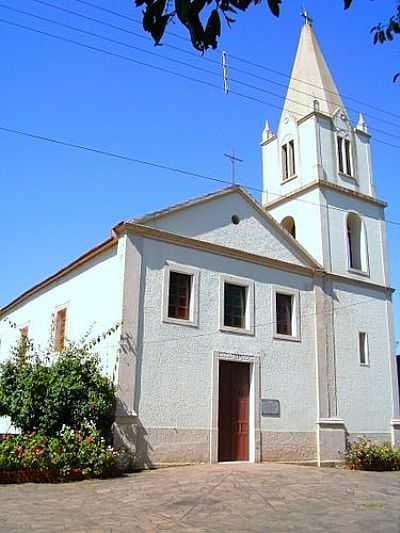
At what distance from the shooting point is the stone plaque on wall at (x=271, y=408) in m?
15.7

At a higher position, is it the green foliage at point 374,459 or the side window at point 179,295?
the side window at point 179,295

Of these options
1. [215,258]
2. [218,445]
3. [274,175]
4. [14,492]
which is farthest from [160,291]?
[274,175]

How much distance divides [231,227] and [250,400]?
5.02m

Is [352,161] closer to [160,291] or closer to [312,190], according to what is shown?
[312,190]

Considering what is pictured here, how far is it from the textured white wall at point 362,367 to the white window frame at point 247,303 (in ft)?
11.5

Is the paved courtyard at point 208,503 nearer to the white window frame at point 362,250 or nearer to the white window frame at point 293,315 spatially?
the white window frame at point 293,315

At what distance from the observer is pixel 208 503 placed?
29.0 feet

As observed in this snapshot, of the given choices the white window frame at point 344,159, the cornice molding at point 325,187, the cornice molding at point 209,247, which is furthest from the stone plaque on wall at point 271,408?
the white window frame at point 344,159

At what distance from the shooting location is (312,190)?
19.5m

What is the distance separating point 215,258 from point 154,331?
10.0 feet

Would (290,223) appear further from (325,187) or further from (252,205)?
(252,205)

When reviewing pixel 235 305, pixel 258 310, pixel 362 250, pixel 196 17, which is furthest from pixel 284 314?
pixel 196 17

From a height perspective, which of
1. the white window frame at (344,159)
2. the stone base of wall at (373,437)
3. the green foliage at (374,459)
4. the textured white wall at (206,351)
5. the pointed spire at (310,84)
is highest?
the pointed spire at (310,84)

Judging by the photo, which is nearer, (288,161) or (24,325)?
(24,325)
